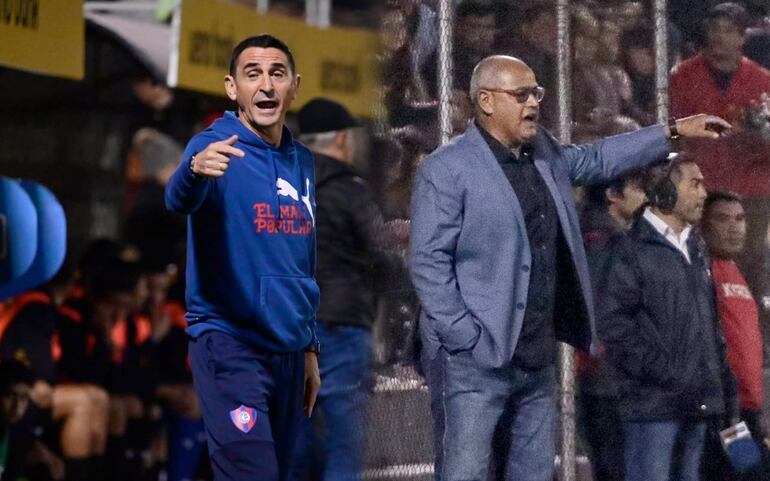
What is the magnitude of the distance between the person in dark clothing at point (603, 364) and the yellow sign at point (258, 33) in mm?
3483

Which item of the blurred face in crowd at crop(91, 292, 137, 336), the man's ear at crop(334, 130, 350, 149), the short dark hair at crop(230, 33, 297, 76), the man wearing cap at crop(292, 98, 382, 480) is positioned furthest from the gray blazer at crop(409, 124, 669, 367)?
the blurred face in crowd at crop(91, 292, 137, 336)

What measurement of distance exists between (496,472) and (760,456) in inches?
43.2

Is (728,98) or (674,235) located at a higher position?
(728,98)

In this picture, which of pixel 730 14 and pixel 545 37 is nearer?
pixel 730 14

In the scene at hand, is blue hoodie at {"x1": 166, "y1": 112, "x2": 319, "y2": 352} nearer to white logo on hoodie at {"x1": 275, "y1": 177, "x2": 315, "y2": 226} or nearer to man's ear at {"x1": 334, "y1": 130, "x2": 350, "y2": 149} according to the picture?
white logo on hoodie at {"x1": 275, "y1": 177, "x2": 315, "y2": 226}

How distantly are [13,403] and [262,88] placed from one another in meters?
4.23

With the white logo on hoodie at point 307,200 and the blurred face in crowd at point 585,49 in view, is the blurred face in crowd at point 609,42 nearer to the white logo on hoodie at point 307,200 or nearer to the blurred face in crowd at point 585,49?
the blurred face in crowd at point 585,49

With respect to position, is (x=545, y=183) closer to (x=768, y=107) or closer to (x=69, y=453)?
(x=768, y=107)

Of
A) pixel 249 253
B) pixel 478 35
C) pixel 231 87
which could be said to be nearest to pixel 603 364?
Answer: pixel 478 35

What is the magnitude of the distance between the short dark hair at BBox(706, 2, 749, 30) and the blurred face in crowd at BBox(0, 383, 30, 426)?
469 cm

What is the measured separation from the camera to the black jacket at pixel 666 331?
806 centimetres

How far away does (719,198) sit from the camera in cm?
809

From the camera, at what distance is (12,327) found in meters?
11.4

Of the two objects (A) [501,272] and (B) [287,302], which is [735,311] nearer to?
(A) [501,272]
